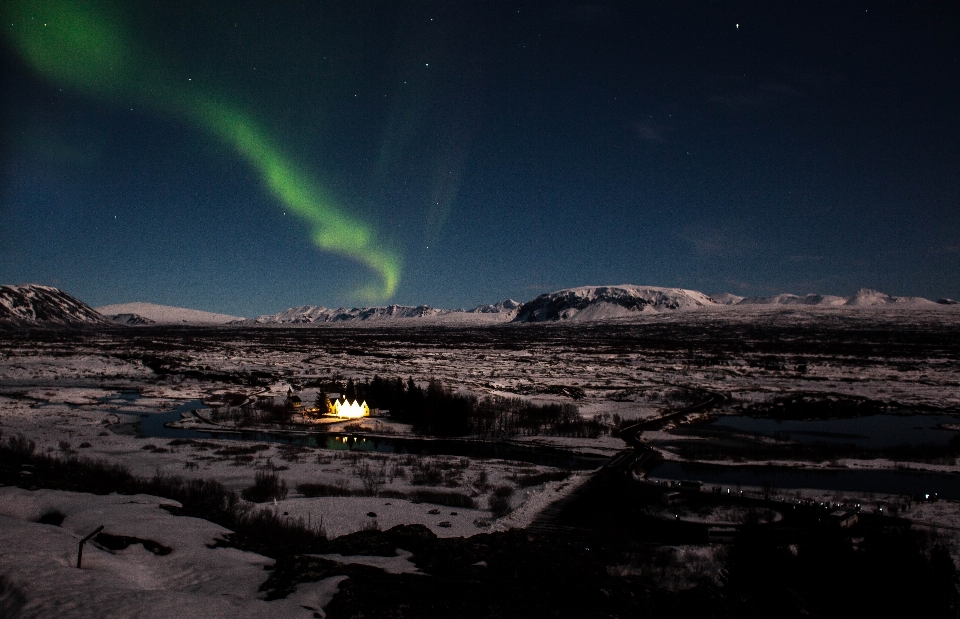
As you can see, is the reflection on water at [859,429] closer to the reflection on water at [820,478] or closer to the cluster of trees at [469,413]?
the reflection on water at [820,478]

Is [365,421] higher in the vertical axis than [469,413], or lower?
lower

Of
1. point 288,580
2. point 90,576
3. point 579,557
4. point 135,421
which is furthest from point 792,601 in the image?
point 135,421

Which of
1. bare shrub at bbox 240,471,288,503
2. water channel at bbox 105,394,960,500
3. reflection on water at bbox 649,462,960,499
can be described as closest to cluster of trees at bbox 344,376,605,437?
water channel at bbox 105,394,960,500

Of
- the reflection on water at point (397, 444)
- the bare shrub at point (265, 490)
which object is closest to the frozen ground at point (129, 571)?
the bare shrub at point (265, 490)

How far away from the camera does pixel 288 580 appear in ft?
18.6

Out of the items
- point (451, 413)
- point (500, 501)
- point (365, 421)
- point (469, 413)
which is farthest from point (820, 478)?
point (365, 421)

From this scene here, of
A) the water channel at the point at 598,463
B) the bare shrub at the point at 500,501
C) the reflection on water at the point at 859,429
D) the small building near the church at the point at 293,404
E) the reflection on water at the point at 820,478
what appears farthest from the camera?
the small building near the church at the point at 293,404

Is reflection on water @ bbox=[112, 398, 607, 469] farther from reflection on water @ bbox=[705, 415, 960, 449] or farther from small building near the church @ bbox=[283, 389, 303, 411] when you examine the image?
reflection on water @ bbox=[705, 415, 960, 449]

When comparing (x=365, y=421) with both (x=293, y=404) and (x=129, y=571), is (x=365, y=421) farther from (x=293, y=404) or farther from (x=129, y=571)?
(x=129, y=571)

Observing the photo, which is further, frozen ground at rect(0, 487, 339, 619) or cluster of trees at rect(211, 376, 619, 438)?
cluster of trees at rect(211, 376, 619, 438)

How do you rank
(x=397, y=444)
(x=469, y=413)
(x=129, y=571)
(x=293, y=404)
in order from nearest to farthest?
(x=129, y=571)
(x=397, y=444)
(x=469, y=413)
(x=293, y=404)

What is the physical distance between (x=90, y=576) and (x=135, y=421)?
Result: 31.1m

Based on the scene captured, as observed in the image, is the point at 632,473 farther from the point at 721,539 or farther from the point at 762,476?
the point at 721,539

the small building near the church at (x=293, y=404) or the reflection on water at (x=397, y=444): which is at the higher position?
the small building near the church at (x=293, y=404)
